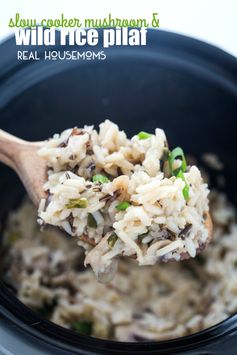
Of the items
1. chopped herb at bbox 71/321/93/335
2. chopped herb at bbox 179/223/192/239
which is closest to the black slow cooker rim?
chopped herb at bbox 179/223/192/239

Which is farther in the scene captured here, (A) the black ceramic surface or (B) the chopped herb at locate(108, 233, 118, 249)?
(A) the black ceramic surface

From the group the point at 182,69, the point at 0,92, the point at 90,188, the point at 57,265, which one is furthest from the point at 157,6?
the point at 57,265

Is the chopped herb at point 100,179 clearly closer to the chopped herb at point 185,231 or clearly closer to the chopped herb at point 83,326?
the chopped herb at point 185,231

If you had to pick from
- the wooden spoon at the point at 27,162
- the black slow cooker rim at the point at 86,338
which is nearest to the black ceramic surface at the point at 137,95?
the wooden spoon at the point at 27,162

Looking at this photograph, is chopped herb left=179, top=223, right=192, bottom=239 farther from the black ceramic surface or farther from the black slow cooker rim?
the black ceramic surface

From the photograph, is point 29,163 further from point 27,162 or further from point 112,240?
point 112,240

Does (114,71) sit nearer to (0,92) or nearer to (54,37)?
(54,37)
